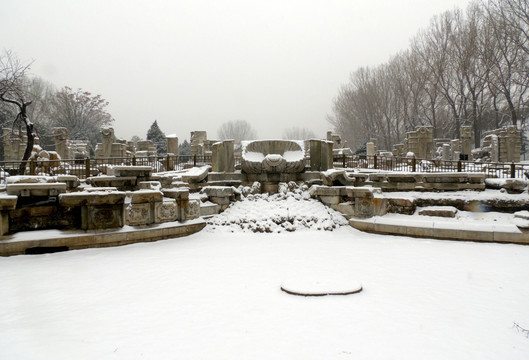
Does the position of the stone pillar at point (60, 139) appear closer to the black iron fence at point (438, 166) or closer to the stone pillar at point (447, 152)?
the black iron fence at point (438, 166)

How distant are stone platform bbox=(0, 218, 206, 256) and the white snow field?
0.72 ft

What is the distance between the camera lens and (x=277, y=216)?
8.33m

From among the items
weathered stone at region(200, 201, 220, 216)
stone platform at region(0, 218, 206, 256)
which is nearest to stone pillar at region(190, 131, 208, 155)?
weathered stone at region(200, 201, 220, 216)

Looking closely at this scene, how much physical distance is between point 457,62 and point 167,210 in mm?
29822

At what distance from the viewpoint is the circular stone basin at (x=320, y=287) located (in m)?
4.08

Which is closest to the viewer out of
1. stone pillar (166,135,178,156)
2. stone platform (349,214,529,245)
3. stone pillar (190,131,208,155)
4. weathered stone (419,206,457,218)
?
stone platform (349,214,529,245)

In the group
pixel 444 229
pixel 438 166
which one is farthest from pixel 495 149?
pixel 444 229

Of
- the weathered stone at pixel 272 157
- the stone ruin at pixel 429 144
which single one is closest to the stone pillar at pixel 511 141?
the stone ruin at pixel 429 144

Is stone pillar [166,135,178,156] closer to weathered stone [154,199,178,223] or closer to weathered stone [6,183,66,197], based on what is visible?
weathered stone [154,199,178,223]

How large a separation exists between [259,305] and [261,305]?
0.08 ft

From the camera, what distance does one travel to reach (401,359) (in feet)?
8.98

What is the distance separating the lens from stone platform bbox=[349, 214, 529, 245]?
671 cm

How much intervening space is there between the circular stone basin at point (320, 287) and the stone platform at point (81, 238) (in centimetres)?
365

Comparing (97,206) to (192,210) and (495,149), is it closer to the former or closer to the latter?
(192,210)
